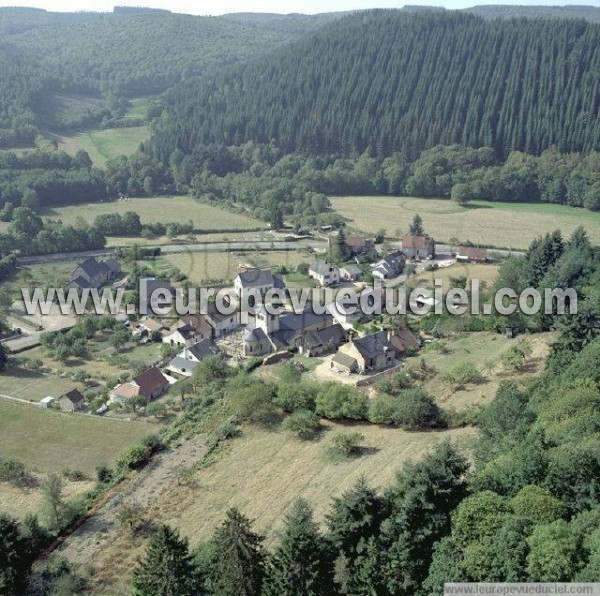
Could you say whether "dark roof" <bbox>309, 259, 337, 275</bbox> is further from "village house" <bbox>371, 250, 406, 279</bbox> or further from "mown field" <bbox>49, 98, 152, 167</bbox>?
"mown field" <bbox>49, 98, 152, 167</bbox>

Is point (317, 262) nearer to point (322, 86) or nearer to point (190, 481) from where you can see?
point (190, 481)

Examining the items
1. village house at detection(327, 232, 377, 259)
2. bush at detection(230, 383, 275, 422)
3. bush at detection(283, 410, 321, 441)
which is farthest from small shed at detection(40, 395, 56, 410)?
village house at detection(327, 232, 377, 259)

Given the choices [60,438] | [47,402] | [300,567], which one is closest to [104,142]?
[47,402]

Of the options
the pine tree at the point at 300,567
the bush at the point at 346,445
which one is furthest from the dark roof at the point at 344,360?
the pine tree at the point at 300,567

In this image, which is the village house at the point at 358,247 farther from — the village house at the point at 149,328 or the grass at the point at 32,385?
the grass at the point at 32,385

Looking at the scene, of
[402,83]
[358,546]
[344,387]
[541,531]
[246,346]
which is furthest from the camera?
[402,83]

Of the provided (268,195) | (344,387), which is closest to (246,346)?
(344,387)

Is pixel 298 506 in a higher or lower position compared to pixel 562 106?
lower
